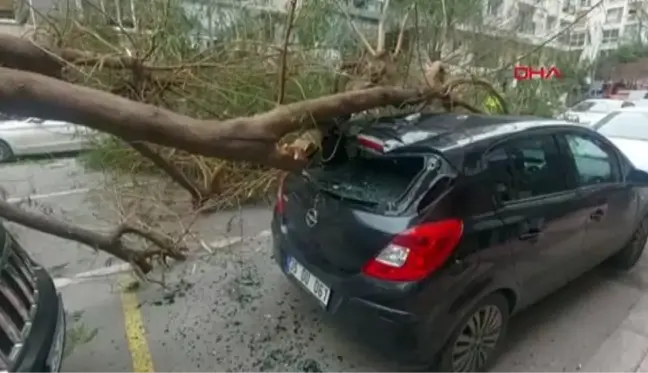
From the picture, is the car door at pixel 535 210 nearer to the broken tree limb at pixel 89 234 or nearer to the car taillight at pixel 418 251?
the car taillight at pixel 418 251

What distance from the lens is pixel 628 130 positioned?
7.01m

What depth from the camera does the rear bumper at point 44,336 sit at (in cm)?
168

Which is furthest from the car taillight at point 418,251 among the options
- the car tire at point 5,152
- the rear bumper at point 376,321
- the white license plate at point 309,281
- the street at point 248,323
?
the car tire at point 5,152

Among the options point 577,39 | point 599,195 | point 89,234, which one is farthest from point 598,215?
point 577,39

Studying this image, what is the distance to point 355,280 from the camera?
91.2 inches

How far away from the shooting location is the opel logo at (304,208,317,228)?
256cm

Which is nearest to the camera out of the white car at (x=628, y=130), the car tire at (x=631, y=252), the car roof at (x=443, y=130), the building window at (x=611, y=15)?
the car roof at (x=443, y=130)

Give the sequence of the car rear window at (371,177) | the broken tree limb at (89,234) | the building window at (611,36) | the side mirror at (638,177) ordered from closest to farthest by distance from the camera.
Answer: the car rear window at (371,177) < the broken tree limb at (89,234) < the side mirror at (638,177) < the building window at (611,36)

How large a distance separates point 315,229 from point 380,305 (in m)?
0.60

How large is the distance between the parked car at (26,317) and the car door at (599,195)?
3276 millimetres

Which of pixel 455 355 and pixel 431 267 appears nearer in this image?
pixel 431 267

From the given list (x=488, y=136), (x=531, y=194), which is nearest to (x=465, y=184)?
(x=488, y=136)

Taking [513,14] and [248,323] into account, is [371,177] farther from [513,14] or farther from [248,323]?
[513,14]

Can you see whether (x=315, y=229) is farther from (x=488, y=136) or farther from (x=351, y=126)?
(x=488, y=136)
